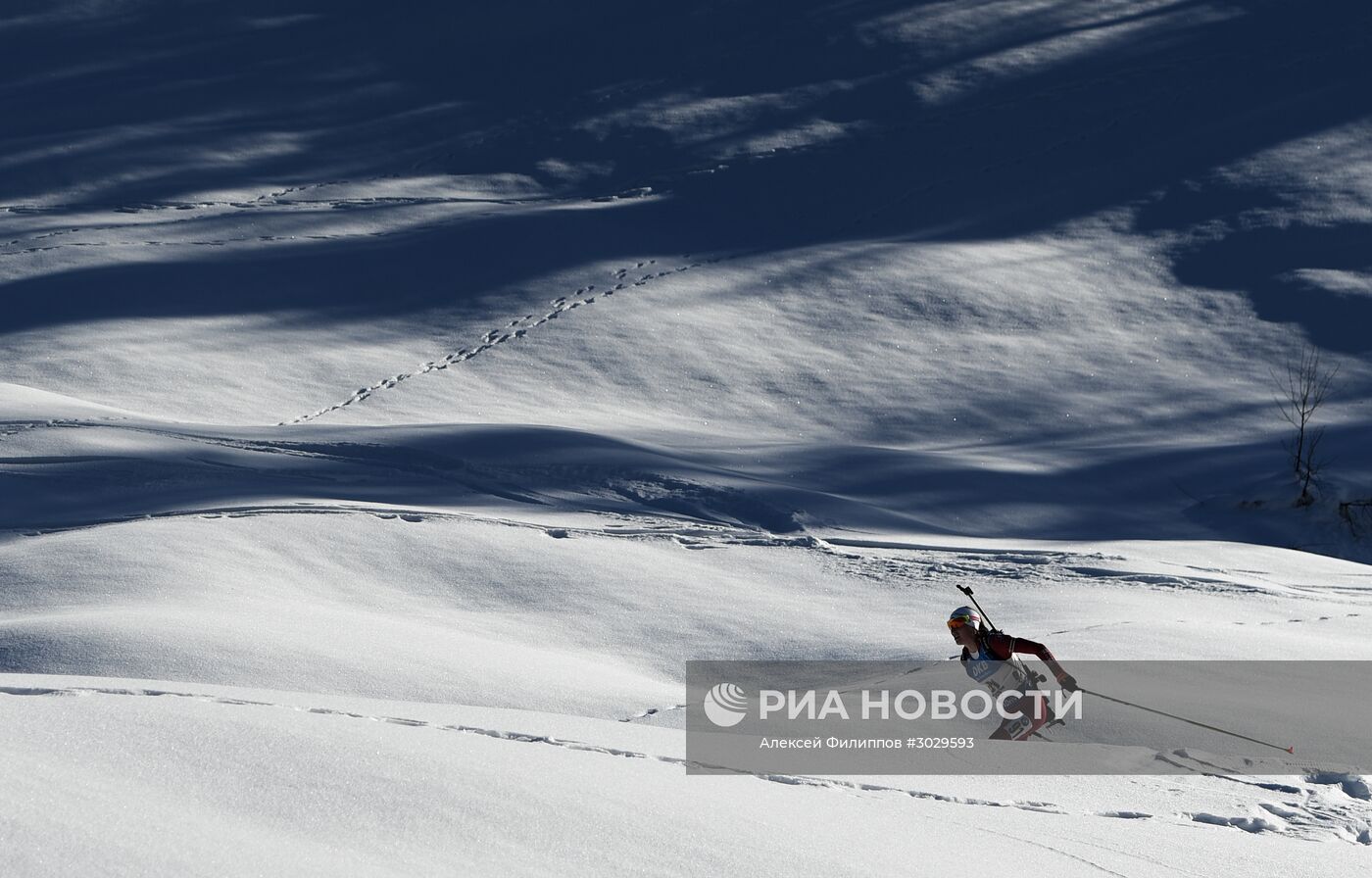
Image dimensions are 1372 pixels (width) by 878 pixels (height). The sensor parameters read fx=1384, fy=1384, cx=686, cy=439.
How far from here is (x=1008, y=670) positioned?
16.3 ft

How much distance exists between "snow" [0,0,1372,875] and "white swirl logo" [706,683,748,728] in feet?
0.80

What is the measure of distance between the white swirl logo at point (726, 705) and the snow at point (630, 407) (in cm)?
24

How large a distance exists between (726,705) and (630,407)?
387 inches

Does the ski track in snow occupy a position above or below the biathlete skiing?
below

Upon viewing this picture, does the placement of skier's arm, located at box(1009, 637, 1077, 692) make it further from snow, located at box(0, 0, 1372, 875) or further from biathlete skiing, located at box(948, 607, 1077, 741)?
snow, located at box(0, 0, 1372, 875)

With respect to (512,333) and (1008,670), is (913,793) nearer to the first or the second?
(1008,670)

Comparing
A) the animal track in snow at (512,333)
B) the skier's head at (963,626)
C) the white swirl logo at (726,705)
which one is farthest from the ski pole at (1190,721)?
the animal track in snow at (512,333)

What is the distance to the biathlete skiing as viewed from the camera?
481cm

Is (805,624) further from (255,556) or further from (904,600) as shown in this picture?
(255,556)

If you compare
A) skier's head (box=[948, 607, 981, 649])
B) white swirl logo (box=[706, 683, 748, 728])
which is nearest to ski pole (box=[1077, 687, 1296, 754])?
skier's head (box=[948, 607, 981, 649])

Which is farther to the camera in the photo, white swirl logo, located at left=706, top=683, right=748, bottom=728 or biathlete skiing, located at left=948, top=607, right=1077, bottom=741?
white swirl logo, located at left=706, top=683, right=748, bottom=728

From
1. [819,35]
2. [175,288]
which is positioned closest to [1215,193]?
[819,35]

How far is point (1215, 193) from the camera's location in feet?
69.5

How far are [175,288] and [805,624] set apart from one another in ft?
43.8
